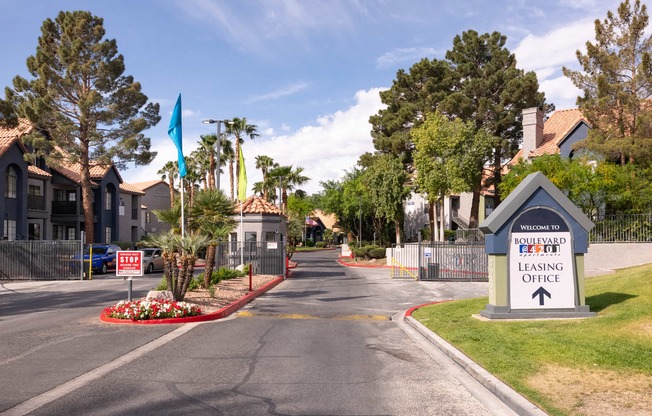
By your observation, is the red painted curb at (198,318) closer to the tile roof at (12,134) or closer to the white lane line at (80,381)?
the white lane line at (80,381)

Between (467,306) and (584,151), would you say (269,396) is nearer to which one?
(467,306)

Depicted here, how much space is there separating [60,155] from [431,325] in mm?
35197

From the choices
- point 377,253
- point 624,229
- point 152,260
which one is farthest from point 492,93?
point 152,260

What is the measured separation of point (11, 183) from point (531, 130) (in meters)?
36.9

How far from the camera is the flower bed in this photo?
46.4 ft

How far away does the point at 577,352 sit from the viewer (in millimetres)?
9289

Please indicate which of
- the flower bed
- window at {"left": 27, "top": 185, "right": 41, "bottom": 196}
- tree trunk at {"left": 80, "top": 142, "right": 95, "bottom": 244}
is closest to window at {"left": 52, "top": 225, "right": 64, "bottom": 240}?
window at {"left": 27, "top": 185, "right": 41, "bottom": 196}

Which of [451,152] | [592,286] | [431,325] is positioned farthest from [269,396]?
[451,152]

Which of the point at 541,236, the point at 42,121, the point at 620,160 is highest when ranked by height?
the point at 42,121

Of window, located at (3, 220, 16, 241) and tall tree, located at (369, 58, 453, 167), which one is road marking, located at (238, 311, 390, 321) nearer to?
window, located at (3, 220, 16, 241)

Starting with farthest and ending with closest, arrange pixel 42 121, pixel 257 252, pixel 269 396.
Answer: pixel 42 121
pixel 257 252
pixel 269 396

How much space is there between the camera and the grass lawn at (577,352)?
6977 mm

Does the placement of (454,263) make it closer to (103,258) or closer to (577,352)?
(103,258)

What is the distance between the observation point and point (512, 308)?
13.5 metres
